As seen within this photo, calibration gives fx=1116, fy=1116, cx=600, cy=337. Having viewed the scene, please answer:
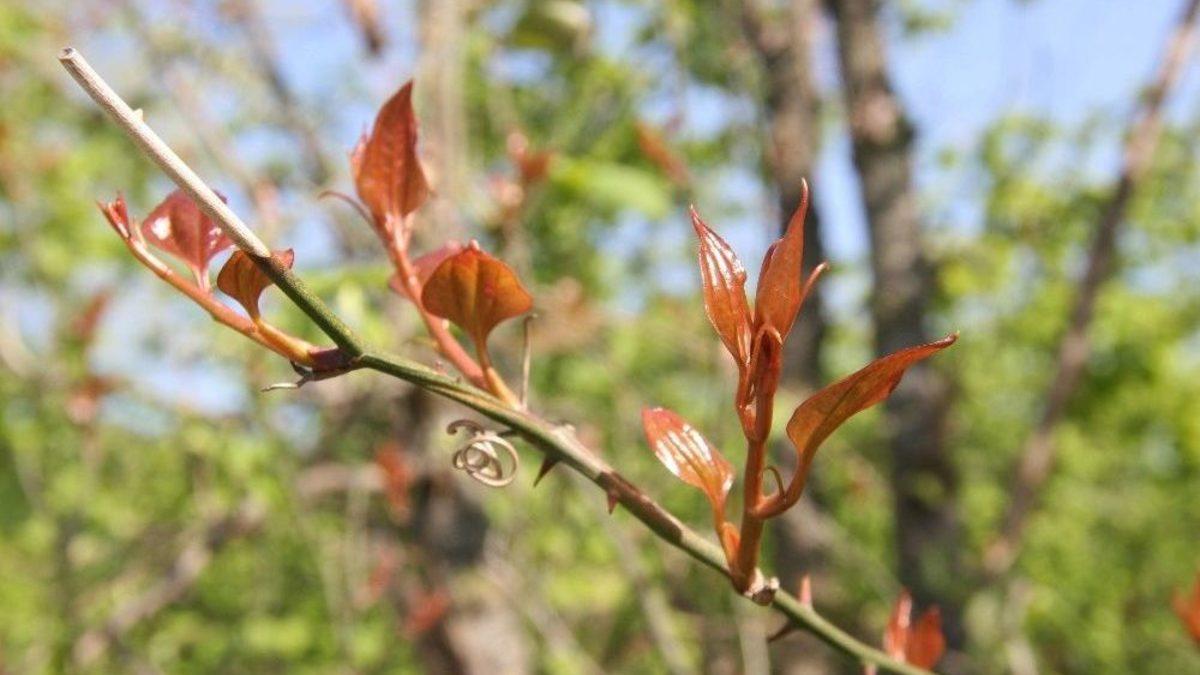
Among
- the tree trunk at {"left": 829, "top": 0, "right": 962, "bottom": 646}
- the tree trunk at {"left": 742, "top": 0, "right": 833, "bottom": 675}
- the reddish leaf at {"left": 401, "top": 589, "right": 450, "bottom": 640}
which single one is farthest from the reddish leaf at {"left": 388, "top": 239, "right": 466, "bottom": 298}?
the tree trunk at {"left": 742, "top": 0, "right": 833, "bottom": 675}

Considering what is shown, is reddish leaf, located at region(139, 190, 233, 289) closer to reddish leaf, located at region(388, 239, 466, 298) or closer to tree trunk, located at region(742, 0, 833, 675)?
reddish leaf, located at region(388, 239, 466, 298)

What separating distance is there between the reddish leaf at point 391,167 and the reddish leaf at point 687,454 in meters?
0.16

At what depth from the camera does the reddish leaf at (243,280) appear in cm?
44

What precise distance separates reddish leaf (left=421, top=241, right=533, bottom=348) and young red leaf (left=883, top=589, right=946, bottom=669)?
0.26m

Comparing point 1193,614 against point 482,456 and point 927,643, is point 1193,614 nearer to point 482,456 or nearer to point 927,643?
point 927,643

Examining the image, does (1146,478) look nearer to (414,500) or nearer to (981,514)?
(981,514)

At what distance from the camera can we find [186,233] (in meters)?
0.49

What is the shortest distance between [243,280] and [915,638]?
395 mm

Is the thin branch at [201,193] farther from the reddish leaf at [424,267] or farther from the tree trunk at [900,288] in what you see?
the tree trunk at [900,288]

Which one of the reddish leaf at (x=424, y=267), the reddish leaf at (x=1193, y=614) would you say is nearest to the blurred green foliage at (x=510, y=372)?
the reddish leaf at (x=424, y=267)

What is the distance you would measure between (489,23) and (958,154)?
3.09 meters

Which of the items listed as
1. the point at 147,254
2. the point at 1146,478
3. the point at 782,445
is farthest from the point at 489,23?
the point at 1146,478

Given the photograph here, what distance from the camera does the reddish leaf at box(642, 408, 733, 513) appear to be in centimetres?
46

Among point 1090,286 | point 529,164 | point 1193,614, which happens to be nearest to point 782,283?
point 1193,614
